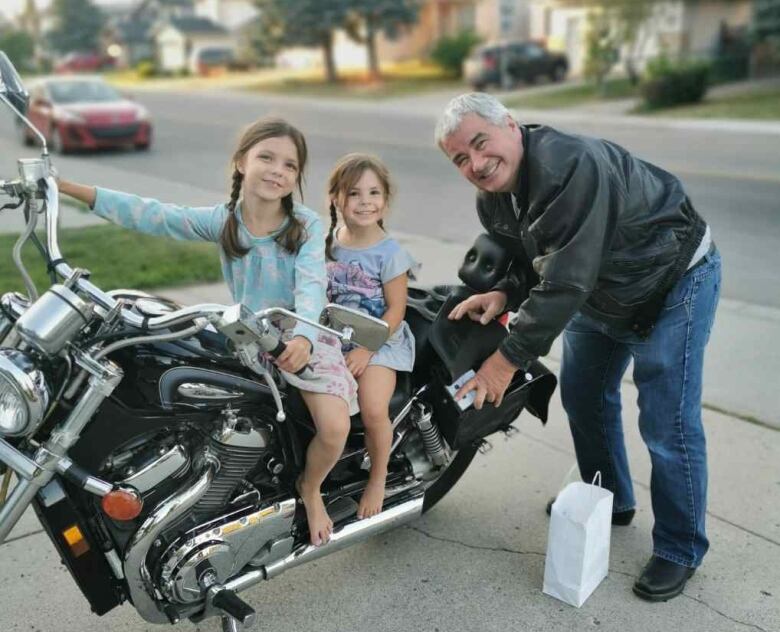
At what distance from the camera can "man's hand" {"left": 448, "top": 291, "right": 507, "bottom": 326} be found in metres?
3.08

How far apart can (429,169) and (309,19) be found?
87.7 feet

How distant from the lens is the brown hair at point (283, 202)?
2.78m

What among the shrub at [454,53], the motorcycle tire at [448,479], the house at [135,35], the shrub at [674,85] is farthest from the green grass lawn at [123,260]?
the house at [135,35]

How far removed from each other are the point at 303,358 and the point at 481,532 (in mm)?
1473

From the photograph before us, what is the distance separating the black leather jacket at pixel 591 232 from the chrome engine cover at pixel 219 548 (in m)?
0.92

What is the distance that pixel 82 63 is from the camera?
64.3m

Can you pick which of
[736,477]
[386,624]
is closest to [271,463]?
[386,624]

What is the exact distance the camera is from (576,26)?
34.4 meters

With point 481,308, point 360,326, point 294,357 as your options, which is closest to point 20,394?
point 294,357

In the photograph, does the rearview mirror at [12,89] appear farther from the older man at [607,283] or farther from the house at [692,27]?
the house at [692,27]

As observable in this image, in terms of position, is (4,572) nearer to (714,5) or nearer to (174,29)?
(714,5)

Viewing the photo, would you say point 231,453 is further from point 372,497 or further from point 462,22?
A: point 462,22

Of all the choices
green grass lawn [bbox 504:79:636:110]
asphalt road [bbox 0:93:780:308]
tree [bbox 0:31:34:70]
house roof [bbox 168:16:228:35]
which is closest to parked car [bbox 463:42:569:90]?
green grass lawn [bbox 504:79:636:110]

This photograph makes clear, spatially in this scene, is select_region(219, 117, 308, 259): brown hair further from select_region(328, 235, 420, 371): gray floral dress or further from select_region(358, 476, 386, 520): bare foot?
select_region(358, 476, 386, 520): bare foot
